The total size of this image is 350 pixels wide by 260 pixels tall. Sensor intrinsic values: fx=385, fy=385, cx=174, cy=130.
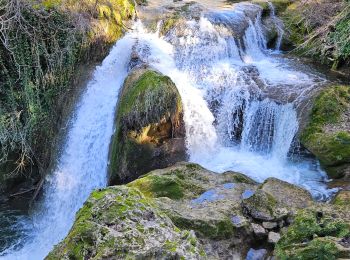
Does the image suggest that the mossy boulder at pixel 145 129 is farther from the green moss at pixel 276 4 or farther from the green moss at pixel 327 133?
the green moss at pixel 276 4

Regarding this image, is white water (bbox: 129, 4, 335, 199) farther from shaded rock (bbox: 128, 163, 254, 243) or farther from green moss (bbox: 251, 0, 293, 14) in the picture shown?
green moss (bbox: 251, 0, 293, 14)

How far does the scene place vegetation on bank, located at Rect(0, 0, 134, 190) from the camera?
28.5 feet

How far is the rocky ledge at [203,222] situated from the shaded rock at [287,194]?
0.05 ft

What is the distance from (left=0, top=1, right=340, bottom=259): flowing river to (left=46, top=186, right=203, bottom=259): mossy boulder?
189 inches

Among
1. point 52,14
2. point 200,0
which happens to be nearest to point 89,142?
point 52,14

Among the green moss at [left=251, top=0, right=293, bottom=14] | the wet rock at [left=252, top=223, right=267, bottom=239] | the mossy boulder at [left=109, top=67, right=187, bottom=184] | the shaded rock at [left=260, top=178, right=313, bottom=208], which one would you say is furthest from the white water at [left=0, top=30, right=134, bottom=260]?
the green moss at [left=251, top=0, right=293, bottom=14]

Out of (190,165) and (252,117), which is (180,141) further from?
(252,117)

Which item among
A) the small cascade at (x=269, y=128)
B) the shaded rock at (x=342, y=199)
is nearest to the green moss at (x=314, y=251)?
the shaded rock at (x=342, y=199)

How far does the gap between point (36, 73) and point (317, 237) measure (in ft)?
23.5

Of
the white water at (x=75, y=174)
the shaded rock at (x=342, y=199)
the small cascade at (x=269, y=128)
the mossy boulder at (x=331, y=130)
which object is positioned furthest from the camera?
the small cascade at (x=269, y=128)

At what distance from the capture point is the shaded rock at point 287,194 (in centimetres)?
660

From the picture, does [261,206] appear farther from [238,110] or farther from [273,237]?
[238,110]

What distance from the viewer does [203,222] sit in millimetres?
5363

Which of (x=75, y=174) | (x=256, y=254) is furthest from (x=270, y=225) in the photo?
(x=75, y=174)
